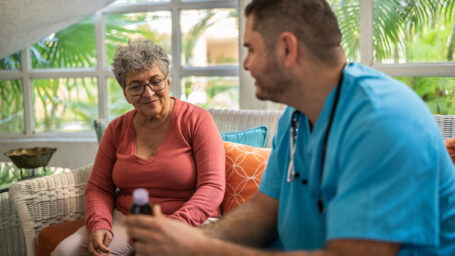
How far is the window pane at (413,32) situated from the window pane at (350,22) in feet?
0.32

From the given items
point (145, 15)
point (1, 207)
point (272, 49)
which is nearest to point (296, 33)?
point (272, 49)

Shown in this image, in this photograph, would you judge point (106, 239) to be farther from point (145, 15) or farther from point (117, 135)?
point (145, 15)

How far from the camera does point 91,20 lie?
314 centimetres

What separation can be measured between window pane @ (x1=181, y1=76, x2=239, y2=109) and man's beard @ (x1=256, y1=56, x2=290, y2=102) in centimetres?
194

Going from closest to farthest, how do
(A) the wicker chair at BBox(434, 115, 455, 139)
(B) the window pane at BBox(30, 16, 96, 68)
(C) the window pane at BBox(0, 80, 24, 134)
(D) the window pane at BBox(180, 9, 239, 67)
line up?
(A) the wicker chair at BBox(434, 115, 455, 139)
(D) the window pane at BBox(180, 9, 239, 67)
(B) the window pane at BBox(30, 16, 96, 68)
(C) the window pane at BBox(0, 80, 24, 134)

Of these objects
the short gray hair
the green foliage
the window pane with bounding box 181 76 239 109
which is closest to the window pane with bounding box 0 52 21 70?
the green foliage

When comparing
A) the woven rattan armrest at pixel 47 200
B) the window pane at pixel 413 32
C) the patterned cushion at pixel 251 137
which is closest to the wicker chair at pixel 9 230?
the woven rattan armrest at pixel 47 200

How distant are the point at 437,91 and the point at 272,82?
1730 mm

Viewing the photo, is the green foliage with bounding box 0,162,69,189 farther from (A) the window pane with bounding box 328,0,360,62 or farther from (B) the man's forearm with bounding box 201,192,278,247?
(A) the window pane with bounding box 328,0,360,62

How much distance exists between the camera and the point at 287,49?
95cm

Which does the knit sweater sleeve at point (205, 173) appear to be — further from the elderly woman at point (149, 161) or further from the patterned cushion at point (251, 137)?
the patterned cushion at point (251, 137)

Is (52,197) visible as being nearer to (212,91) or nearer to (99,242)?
(99,242)

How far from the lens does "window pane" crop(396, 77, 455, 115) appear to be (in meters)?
2.34

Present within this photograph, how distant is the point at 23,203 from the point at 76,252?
1.03 feet
